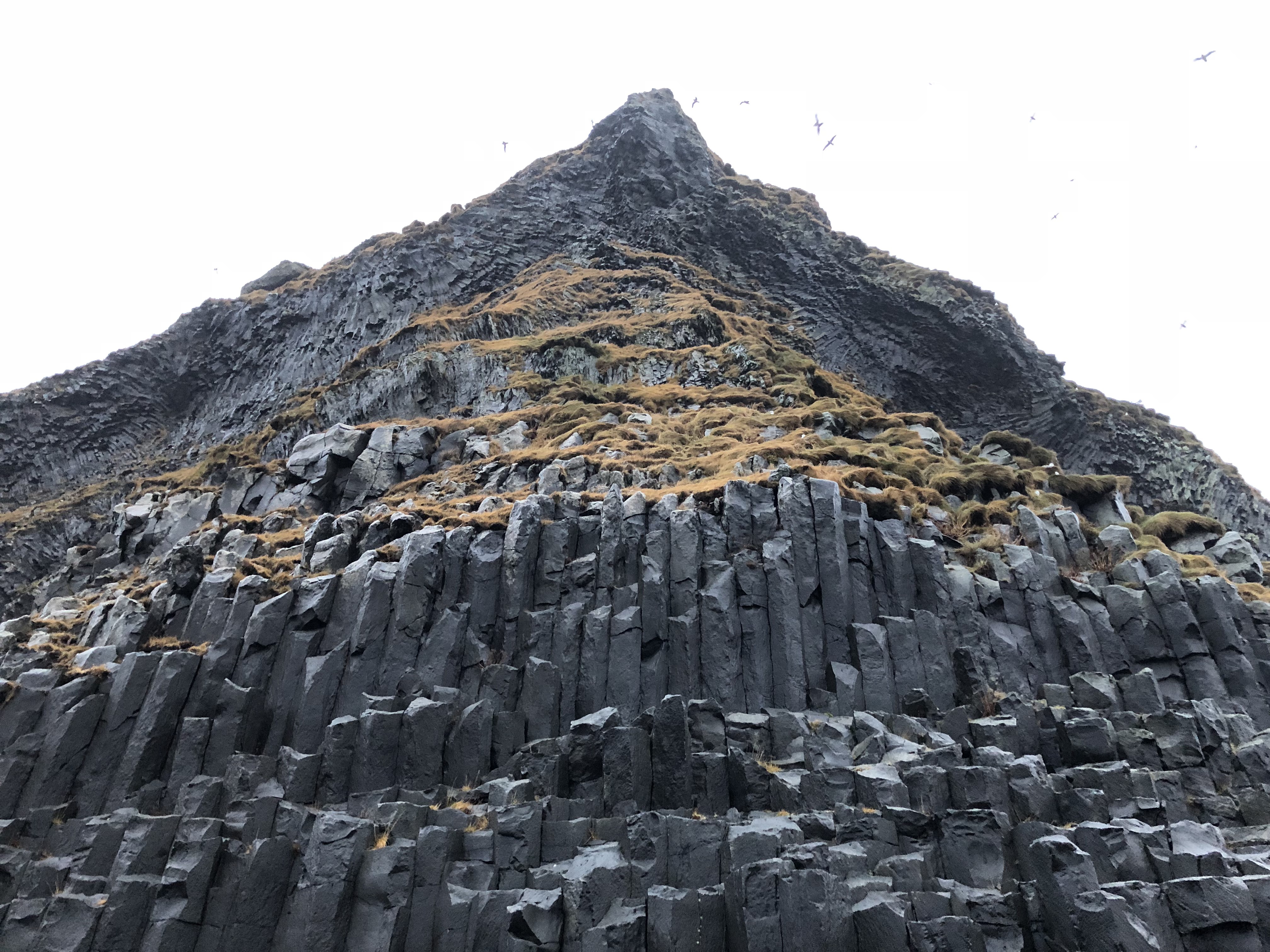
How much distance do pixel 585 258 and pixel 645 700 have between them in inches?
1865

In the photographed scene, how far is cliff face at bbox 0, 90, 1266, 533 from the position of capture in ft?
178

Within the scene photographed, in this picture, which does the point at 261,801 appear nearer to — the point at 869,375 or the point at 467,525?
the point at 467,525

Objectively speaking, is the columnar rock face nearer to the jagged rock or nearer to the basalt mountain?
the basalt mountain

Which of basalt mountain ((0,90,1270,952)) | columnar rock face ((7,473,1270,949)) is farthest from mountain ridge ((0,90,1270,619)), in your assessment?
columnar rock face ((7,473,1270,949))

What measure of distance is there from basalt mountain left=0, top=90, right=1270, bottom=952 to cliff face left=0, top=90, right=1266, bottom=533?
22651 millimetres

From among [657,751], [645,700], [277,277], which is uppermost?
[277,277]

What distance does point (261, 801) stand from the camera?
1493cm

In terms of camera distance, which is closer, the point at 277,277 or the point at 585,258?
the point at 585,258

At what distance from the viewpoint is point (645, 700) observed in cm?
1836

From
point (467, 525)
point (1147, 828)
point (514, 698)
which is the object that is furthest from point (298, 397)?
point (1147, 828)

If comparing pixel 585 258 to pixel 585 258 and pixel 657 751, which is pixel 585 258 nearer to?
pixel 585 258

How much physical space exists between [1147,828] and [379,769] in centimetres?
1396

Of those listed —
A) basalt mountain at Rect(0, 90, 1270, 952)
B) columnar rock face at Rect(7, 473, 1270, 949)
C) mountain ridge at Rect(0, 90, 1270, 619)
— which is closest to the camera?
columnar rock face at Rect(7, 473, 1270, 949)

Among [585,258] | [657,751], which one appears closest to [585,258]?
[585,258]
